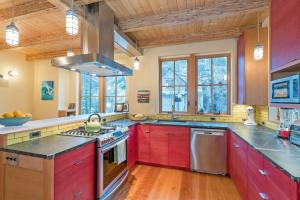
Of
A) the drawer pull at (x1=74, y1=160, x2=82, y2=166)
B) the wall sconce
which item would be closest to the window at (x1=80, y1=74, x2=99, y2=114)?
the wall sconce

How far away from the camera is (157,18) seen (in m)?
2.59

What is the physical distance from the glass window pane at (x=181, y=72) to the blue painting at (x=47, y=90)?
3765 millimetres

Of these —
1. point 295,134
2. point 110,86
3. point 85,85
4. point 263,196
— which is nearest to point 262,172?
point 263,196

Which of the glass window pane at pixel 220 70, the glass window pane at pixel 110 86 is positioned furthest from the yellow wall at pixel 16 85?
the glass window pane at pixel 220 70

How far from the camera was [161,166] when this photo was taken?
320 centimetres

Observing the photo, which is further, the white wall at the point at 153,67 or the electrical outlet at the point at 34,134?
the white wall at the point at 153,67

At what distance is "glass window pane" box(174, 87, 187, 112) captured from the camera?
3729 mm

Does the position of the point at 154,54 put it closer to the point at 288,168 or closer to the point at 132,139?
the point at 132,139

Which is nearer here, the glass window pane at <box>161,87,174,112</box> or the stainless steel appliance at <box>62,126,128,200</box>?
the stainless steel appliance at <box>62,126,128,200</box>

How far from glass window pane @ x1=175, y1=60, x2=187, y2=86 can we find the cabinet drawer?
2.48 meters

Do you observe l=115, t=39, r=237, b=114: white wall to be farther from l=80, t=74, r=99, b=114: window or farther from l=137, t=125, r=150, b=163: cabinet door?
l=80, t=74, r=99, b=114: window

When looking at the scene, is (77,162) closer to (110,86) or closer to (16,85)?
(110,86)

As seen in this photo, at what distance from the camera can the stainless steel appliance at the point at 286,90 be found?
4.19 feet

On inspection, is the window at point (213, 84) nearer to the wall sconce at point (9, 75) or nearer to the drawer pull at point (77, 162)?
the drawer pull at point (77, 162)
